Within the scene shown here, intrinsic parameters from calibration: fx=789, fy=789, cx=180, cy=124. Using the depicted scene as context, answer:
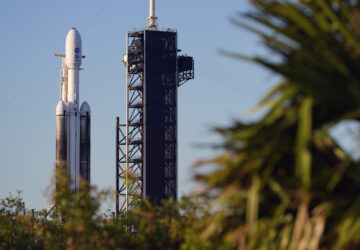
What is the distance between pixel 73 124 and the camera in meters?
104

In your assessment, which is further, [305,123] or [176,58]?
[176,58]

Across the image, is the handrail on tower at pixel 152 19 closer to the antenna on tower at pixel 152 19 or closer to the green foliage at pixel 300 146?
the antenna on tower at pixel 152 19

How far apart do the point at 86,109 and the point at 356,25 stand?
97.1 meters

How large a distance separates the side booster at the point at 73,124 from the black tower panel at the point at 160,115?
9114 mm

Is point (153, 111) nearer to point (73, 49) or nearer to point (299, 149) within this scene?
point (73, 49)

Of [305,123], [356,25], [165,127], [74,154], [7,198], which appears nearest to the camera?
[305,123]

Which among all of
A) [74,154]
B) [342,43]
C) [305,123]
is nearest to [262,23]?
[342,43]

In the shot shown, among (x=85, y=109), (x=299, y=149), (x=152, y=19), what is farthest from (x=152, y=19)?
(x=299, y=149)

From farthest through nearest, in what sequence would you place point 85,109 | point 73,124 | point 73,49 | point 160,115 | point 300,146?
point 160,115
point 73,49
point 85,109
point 73,124
point 300,146

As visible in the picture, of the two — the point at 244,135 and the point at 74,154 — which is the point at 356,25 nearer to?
the point at 244,135

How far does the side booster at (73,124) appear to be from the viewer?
103312 millimetres

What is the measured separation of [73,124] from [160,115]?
42.8ft

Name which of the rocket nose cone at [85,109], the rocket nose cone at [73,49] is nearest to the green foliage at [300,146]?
the rocket nose cone at [85,109]

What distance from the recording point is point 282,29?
10.5 metres
